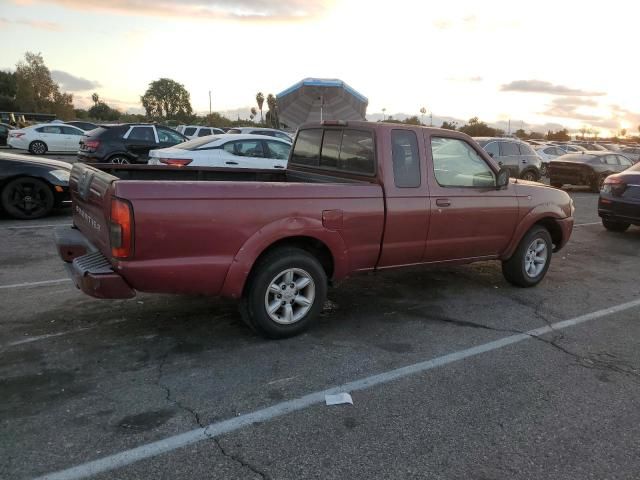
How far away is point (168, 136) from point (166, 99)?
9278 cm

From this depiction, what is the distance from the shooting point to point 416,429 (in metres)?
3.05

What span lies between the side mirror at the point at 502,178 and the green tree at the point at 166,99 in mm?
100781

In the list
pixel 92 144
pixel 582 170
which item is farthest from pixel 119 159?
pixel 582 170

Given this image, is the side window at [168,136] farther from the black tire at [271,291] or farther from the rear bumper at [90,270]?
the black tire at [271,291]

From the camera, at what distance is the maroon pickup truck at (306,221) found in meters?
3.59

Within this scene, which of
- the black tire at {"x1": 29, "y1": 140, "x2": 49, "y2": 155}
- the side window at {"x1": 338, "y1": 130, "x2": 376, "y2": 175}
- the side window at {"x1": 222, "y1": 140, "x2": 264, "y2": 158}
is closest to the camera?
the side window at {"x1": 338, "y1": 130, "x2": 376, "y2": 175}

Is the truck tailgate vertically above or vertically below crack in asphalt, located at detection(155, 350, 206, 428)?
above

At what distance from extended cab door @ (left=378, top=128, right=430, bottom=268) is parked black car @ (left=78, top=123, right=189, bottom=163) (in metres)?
11.0

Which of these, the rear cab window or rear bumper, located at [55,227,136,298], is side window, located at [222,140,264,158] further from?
rear bumper, located at [55,227,136,298]

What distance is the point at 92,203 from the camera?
4.04 m

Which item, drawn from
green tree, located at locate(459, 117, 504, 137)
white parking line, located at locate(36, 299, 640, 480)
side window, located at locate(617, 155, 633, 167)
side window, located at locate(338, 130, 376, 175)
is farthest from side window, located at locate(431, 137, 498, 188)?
green tree, located at locate(459, 117, 504, 137)

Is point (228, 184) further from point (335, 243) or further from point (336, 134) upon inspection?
point (336, 134)

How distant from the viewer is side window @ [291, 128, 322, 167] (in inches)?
215

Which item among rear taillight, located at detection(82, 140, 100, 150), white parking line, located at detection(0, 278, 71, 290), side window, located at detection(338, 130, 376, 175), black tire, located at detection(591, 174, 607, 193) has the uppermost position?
side window, located at detection(338, 130, 376, 175)
